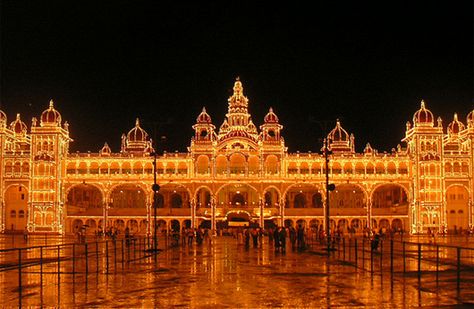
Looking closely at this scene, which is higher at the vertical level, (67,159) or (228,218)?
(67,159)

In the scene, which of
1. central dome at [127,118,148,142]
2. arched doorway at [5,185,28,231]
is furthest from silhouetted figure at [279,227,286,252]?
central dome at [127,118,148,142]

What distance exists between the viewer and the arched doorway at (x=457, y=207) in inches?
3568

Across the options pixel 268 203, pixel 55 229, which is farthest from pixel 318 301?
pixel 268 203

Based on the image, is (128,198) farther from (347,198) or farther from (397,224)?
(397,224)

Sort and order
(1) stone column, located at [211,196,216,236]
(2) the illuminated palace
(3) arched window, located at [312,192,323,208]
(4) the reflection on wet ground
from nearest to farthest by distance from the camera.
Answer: (4) the reflection on wet ground → (2) the illuminated palace → (1) stone column, located at [211,196,216,236] → (3) arched window, located at [312,192,323,208]

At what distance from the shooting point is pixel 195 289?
→ 19.1 meters

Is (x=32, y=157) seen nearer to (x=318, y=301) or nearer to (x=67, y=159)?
(x=67, y=159)

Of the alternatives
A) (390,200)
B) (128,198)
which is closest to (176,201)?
(128,198)

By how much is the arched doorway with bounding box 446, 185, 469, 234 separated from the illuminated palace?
0.13 metres

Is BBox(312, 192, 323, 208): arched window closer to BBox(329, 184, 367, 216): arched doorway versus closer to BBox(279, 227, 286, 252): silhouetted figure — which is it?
BBox(329, 184, 367, 216): arched doorway

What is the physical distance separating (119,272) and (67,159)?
229ft

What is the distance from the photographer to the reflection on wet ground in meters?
16.3

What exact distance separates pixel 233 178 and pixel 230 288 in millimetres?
71394

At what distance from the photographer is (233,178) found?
9069 centimetres
